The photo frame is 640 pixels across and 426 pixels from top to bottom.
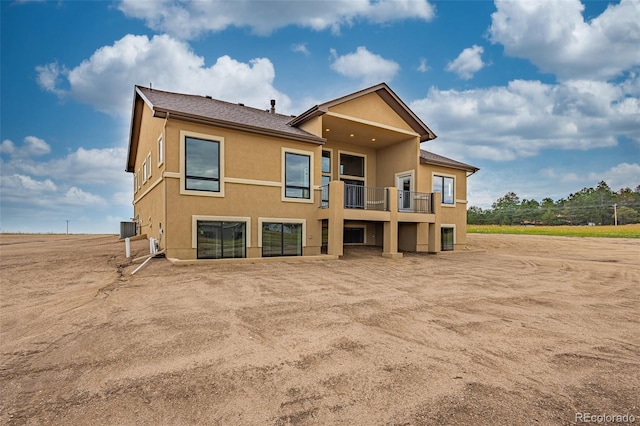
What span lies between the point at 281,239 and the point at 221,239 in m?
2.56

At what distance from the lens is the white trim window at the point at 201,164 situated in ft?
37.0

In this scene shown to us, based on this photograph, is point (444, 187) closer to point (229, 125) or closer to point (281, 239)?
point (281, 239)

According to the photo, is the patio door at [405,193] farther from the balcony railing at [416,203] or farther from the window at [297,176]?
the window at [297,176]

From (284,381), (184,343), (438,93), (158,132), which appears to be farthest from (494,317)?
(438,93)

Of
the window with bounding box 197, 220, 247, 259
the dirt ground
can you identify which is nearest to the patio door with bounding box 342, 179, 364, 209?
the window with bounding box 197, 220, 247, 259

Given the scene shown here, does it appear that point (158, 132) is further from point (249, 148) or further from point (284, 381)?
point (284, 381)

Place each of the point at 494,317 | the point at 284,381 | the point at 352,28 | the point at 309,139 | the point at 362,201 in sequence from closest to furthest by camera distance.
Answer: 1. the point at 284,381
2. the point at 494,317
3. the point at 309,139
4. the point at 362,201
5. the point at 352,28

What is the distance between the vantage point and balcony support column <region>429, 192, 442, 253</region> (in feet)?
55.4

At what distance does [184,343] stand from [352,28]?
862 inches

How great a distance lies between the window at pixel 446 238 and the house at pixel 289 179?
0.06 metres

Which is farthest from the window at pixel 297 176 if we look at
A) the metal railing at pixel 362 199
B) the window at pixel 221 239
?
the window at pixel 221 239

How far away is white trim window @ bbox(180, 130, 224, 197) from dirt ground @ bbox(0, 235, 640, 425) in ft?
13.7

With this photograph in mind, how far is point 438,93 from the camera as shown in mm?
26281

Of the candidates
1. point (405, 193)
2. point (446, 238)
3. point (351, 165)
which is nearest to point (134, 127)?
point (351, 165)
